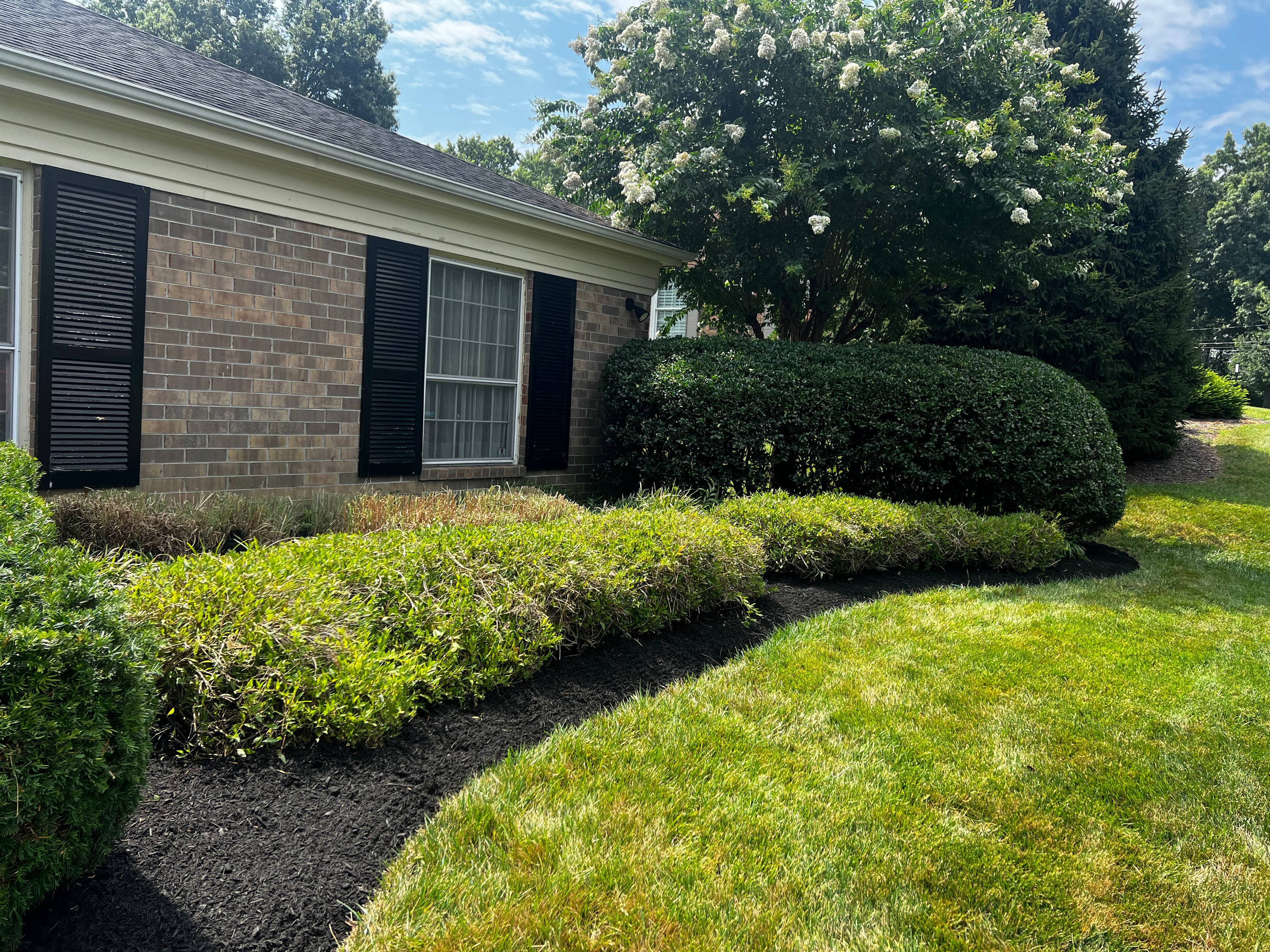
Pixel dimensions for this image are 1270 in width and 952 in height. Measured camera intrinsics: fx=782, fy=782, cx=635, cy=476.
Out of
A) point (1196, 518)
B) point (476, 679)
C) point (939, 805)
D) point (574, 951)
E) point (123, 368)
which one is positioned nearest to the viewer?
point (574, 951)

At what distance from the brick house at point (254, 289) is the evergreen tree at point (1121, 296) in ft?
20.9

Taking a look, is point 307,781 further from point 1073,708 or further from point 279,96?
point 279,96

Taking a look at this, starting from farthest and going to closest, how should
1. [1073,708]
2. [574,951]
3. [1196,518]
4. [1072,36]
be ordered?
[1072,36]
[1196,518]
[1073,708]
[574,951]

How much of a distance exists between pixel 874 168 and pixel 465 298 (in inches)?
198

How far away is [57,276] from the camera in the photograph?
4906 mm

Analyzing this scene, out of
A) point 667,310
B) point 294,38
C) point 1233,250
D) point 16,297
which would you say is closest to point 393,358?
point 16,297

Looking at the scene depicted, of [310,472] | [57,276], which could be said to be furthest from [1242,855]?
[57,276]

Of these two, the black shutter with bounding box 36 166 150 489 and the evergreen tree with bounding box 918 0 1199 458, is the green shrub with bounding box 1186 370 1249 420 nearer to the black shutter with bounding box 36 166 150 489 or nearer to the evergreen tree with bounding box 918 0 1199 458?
the evergreen tree with bounding box 918 0 1199 458

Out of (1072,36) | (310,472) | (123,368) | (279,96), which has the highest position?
(1072,36)

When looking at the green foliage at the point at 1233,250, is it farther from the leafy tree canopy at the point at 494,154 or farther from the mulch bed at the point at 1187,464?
the leafy tree canopy at the point at 494,154

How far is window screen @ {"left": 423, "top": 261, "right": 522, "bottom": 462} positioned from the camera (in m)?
7.22

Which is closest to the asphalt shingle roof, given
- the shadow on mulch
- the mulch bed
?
the shadow on mulch

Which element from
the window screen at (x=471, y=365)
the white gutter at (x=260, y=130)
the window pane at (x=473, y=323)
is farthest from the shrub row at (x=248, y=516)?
the white gutter at (x=260, y=130)

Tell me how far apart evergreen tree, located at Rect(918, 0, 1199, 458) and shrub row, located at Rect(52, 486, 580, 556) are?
27.4 ft
